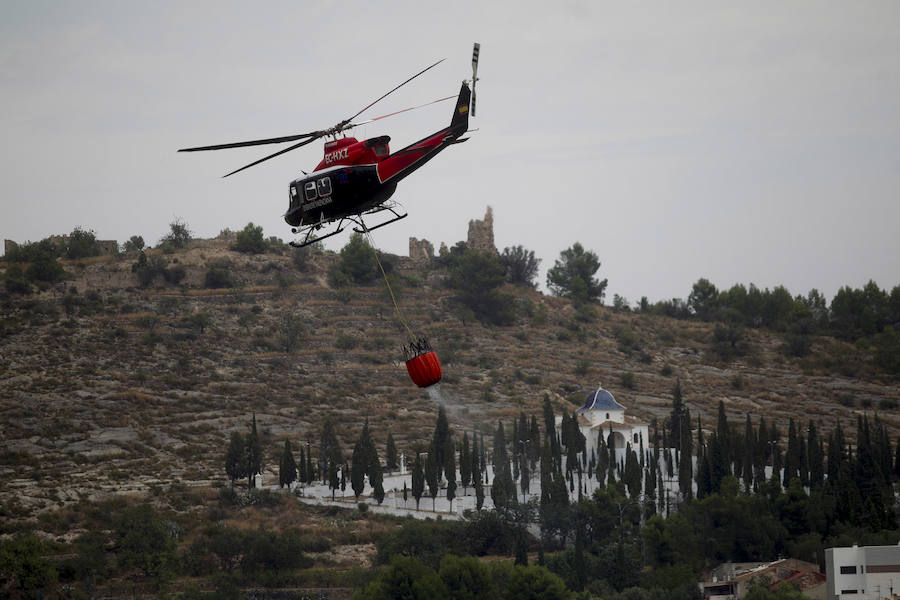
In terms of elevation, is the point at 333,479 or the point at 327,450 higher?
the point at 327,450

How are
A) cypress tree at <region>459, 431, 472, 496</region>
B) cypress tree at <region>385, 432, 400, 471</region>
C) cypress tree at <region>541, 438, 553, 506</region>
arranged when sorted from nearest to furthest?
cypress tree at <region>541, 438, 553, 506</region>
cypress tree at <region>459, 431, 472, 496</region>
cypress tree at <region>385, 432, 400, 471</region>

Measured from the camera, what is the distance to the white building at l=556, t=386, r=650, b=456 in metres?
105

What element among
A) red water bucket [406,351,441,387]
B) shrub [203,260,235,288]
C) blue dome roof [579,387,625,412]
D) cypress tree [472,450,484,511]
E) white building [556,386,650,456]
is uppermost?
shrub [203,260,235,288]

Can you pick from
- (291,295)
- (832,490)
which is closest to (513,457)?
(832,490)

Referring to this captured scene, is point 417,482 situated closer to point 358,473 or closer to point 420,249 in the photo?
point 358,473

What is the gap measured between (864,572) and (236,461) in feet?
151

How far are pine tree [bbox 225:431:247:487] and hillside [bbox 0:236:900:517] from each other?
2.23m

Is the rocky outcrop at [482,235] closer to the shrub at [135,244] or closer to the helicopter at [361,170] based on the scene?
the shrub at [135,244]

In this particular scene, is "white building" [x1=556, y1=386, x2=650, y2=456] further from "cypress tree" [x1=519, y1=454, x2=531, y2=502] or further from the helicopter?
the helicopter

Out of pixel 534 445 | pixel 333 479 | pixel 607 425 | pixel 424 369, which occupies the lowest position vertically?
pixel 333 479

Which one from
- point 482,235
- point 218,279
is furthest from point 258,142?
point 482,235

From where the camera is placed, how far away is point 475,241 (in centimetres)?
16988

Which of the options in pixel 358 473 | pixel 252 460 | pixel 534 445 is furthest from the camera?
pixel 534 445

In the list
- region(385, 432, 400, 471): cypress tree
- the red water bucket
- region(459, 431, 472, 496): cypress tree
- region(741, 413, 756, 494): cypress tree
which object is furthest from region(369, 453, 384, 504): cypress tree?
the red water bucket
